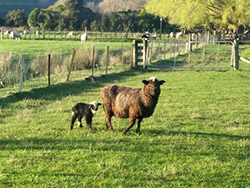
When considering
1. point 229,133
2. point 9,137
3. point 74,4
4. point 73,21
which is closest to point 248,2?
point 229,133

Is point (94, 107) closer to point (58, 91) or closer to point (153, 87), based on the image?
point (153, 87)

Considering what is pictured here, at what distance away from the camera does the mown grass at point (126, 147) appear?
5.28m

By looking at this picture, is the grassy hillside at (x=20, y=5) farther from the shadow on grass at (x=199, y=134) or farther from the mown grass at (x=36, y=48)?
the shadow on grass at (x=199, y=134)

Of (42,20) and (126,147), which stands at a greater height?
(42,20)

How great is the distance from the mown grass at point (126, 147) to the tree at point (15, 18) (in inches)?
3329

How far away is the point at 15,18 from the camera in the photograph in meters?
90.9

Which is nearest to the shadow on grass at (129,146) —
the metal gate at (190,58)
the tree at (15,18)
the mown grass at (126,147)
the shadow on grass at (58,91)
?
the mown grass at (126,147)

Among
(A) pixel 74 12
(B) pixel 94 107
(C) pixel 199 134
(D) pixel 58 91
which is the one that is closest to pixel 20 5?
(A) pixel 74 12

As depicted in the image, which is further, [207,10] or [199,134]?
[207,10]

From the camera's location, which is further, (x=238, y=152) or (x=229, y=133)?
(x=229, y=133)

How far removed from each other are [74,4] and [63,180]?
101m

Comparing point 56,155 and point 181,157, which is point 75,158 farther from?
point 181,157

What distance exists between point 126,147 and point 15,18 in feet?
298

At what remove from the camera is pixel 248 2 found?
35.1 meters
